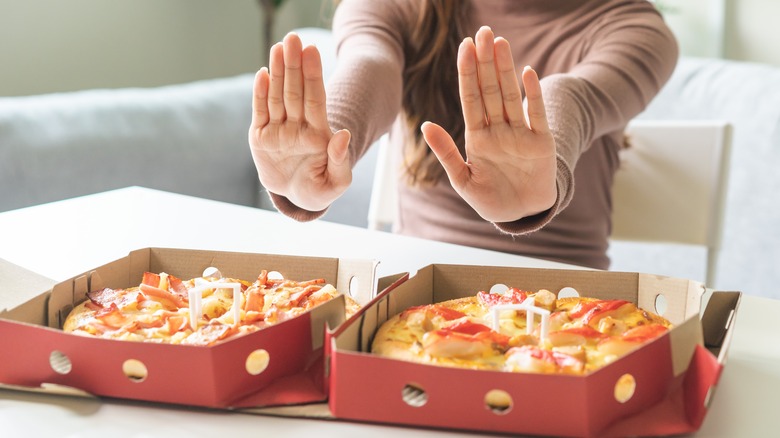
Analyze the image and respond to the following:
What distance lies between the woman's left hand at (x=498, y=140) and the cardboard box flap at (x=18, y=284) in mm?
449

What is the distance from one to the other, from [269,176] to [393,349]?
0.42m

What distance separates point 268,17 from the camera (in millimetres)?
3363

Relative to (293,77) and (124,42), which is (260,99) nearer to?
(293,77)

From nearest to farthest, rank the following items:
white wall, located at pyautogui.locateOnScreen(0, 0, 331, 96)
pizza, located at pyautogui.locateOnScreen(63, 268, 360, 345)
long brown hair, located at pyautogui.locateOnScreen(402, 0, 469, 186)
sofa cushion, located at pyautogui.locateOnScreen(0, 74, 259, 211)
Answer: pizza, located at pyautogui.locateOnScreen(63, 268, 360, 345) → long brown hair, located at pyautogui.locateOnScreen(402, 0, 469, 186) → sofa cushion, located at pyautogui.locateOnScreen(0, 74, 259, 211) → white wall, located at pyautogui.locateOnScreen(0, 0, 331, 96)

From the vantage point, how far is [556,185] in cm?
99

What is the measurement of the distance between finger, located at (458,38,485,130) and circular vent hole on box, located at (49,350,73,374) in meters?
0.44

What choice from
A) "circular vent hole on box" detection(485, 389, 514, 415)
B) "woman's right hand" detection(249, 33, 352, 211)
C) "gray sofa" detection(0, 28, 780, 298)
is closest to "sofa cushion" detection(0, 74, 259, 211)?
"gray sofa" detection(0, 28, 780, 298)

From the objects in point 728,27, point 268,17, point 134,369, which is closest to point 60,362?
point 134,369

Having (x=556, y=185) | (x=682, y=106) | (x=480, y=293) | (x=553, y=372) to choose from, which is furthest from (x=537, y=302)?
(x=682, y=106)

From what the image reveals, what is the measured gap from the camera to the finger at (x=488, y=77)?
2.78ft

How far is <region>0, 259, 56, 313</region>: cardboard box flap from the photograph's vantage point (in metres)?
0.89

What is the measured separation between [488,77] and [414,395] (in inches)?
14.4

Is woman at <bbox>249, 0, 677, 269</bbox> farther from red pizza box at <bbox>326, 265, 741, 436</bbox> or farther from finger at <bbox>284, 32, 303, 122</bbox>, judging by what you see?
red pizza box at <bbox>326, 265, 741, 436</bbox>

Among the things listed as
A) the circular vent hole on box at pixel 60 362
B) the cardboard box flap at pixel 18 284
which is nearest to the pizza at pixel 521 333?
the circular vent hole on box at pixel 60 362
